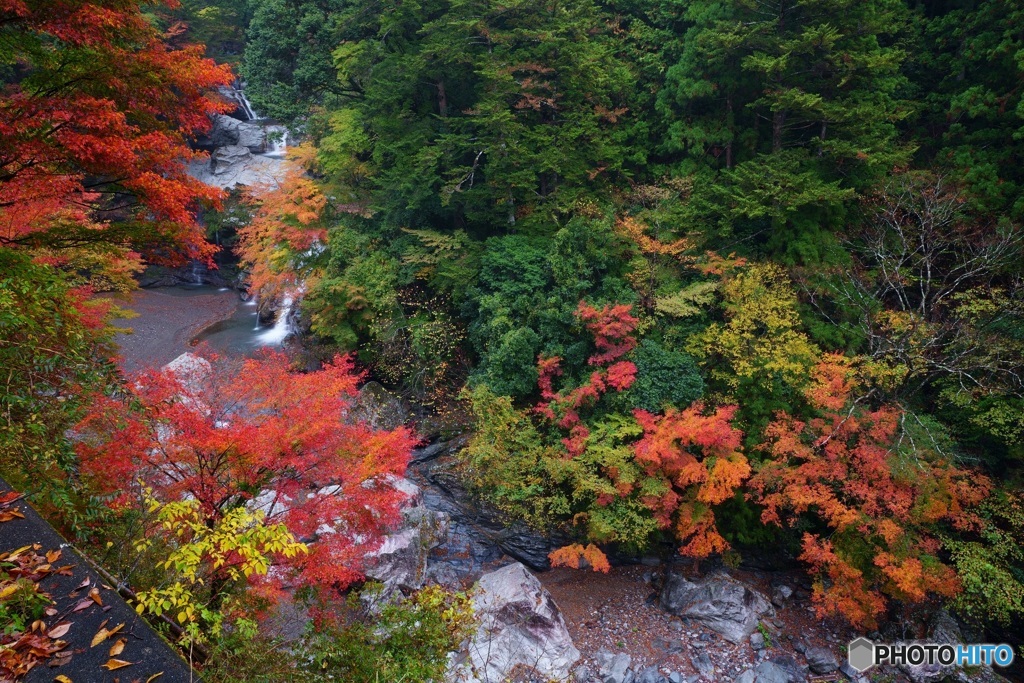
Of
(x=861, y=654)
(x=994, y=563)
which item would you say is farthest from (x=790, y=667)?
(x=994, y=563)

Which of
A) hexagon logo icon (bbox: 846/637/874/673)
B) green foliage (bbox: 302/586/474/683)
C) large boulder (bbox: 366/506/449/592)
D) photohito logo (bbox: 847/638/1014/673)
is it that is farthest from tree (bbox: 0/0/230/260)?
photohito logo (bbox: 847/638/1014/673)

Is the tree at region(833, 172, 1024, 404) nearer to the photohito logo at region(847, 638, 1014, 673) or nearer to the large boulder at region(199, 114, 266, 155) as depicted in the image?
the photohito logo at region(847, 638, 1014, 673)

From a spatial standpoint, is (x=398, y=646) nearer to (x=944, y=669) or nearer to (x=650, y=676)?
(x=650, y=676)

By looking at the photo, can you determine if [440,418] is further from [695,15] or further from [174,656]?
[695,15]

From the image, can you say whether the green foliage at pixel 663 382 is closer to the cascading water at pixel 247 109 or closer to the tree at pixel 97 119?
the tree at pixel 97 119

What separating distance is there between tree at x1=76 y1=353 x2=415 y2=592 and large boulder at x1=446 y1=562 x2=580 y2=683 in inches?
120

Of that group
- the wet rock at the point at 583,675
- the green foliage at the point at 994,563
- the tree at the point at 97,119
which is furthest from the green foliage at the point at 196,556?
the green foliage at the point at 994,563

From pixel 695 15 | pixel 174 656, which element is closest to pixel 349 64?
pixel 695 15

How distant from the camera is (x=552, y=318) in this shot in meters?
13.0

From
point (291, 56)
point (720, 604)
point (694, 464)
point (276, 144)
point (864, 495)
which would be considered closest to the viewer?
point (864, 495)

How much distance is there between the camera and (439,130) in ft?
54.4

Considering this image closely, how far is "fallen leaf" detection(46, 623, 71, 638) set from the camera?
3.53 meters

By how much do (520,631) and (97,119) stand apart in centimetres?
1123

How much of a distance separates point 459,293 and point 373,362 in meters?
3.83
